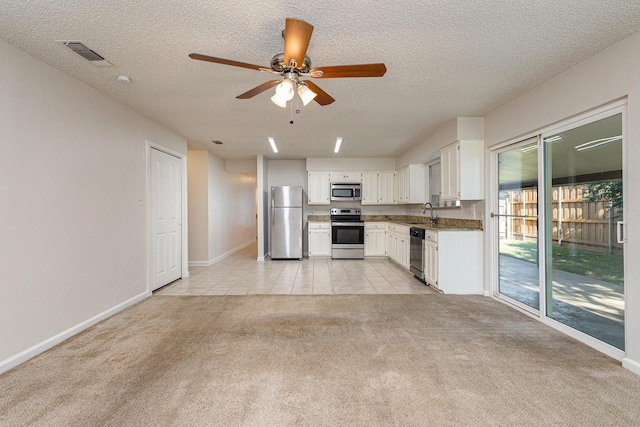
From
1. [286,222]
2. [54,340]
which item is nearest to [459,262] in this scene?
[286,222]

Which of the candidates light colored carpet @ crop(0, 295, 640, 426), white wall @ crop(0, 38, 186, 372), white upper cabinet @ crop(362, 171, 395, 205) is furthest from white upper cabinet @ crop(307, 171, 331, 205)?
light colored carpet @ crop(0, 295, 640, 426)

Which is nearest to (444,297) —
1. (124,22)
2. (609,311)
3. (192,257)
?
(609,311)

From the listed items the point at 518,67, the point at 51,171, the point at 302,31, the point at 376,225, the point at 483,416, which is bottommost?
the point at 483,416

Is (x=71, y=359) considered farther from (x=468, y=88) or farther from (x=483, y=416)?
(x=468, y=88)

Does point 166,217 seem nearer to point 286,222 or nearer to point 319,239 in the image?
point 286,222

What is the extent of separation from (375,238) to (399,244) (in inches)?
42.5

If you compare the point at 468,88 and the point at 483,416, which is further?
the point at 468,88

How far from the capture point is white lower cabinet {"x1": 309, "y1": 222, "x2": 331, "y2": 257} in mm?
7164

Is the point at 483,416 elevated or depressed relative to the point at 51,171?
depressed

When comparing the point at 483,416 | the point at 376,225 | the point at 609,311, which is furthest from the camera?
the point at 376,225

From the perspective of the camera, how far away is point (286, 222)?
6.98 metres

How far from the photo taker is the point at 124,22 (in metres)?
2.03

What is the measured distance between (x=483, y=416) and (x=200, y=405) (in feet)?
5.28

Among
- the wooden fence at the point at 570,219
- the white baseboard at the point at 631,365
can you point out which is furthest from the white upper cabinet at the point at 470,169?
the white baseboard at the point at 631,365
